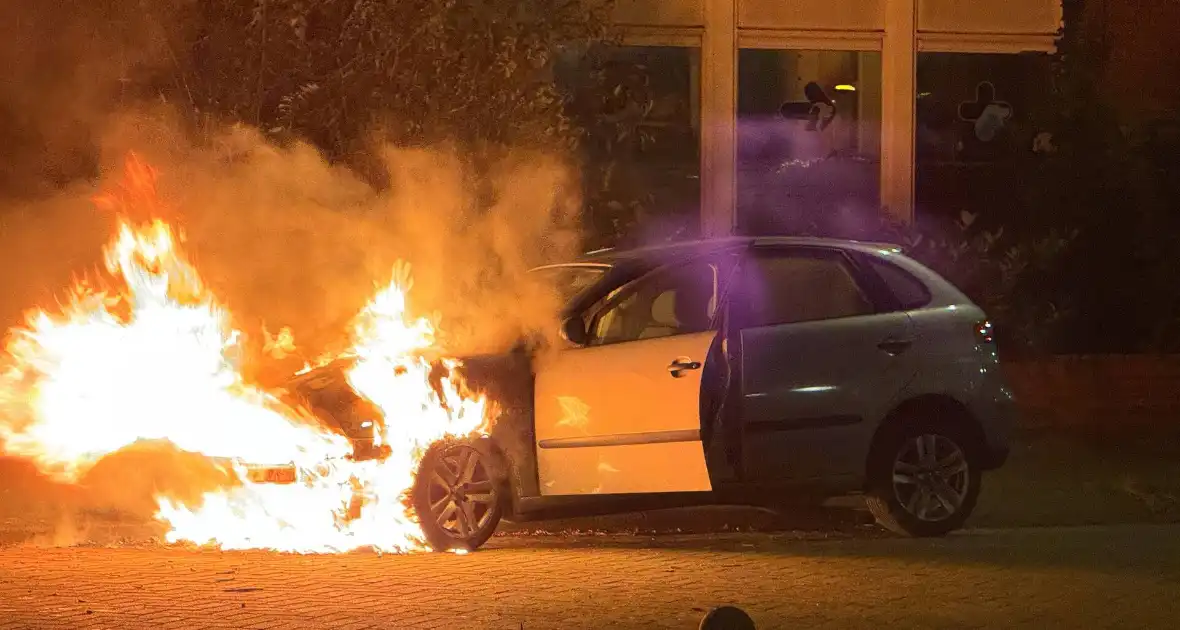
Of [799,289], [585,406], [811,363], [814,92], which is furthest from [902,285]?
[814,92]

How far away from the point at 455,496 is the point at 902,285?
9.46 ft

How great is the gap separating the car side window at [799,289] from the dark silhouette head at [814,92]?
321 inches

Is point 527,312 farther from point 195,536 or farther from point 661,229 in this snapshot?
point 661,229

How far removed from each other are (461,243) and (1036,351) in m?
6.70

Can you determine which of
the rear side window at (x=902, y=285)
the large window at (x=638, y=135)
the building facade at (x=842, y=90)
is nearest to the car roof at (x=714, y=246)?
the rear side window at (x=902, y=285)

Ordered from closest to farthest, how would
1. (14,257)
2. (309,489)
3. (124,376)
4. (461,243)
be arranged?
(309,489) < (124,376) < (461,243) < (14,257)

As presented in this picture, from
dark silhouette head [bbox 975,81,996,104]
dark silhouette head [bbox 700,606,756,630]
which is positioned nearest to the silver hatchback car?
dark silhouette head [bbox 700,606,756,630]

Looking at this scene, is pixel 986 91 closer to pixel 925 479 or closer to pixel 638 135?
pixel 638 135

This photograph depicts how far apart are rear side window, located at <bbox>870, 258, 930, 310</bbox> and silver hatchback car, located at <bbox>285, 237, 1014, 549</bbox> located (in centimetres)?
1

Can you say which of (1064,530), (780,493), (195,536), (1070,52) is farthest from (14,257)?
(1070,52)

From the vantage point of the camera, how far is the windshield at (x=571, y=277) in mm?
9352

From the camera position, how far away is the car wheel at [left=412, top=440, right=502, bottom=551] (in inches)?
346

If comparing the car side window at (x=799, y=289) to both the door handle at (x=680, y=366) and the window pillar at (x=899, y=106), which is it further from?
the window pillar at (x=899, y=106)

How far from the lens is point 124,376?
31.3ft
